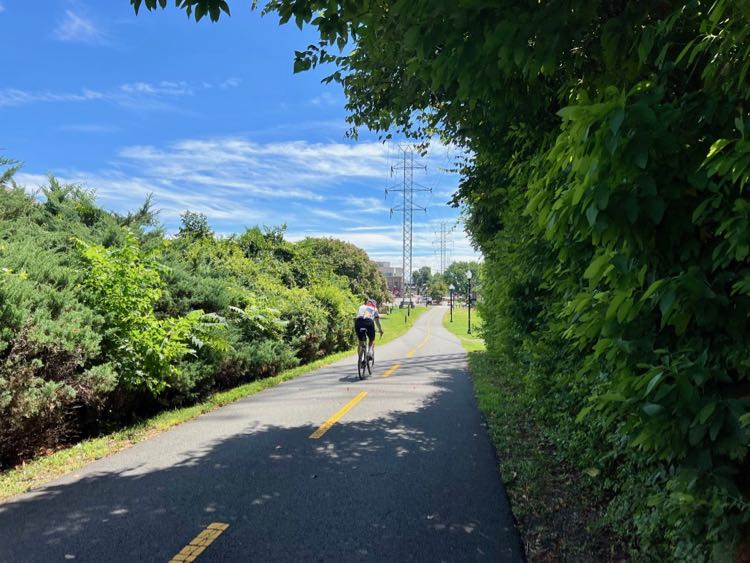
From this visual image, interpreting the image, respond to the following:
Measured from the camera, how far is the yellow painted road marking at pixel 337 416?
22.5 ft

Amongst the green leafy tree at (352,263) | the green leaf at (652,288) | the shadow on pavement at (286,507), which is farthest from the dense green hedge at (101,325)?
the green leafy tree at (352,263)

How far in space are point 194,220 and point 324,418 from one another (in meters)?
15.9

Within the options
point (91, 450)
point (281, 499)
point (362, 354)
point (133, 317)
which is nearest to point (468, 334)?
point (362, 354)

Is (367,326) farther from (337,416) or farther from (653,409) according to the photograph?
(653,409)

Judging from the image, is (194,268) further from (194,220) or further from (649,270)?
(649,270)

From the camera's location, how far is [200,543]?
11.9 ft

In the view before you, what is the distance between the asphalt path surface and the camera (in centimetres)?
361

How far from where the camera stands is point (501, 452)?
20.0 feet

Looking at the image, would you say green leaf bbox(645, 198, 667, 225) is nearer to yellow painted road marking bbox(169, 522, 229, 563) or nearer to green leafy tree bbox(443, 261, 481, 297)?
yellow painted road marking bbox(169, 522, 229, 563)

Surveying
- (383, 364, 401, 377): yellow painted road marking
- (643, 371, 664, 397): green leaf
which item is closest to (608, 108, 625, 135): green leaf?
(643, 371, 664, 397): green leaf

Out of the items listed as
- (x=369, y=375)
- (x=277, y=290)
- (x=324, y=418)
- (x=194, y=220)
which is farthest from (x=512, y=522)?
(x=194, y=220)

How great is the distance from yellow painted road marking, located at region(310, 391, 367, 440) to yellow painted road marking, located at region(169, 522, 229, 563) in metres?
2.78

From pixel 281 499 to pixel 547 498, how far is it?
2517mm

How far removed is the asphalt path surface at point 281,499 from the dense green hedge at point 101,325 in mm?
1002
